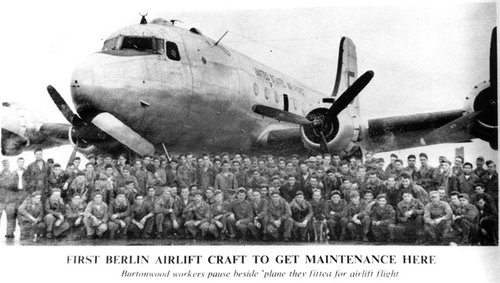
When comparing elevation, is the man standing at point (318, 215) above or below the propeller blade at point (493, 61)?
below

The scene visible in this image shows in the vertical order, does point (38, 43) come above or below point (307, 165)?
above

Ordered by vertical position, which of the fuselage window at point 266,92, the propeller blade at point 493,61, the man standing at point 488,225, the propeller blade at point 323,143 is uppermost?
the propeller blade at point 493,61

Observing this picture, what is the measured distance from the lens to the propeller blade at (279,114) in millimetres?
8760

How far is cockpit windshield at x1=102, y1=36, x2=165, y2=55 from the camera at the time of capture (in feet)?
26.3

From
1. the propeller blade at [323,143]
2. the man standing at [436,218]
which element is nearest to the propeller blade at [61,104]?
the propeller blade at [323,143]

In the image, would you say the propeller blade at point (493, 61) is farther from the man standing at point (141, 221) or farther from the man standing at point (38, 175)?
the man standing at point (38, 175)

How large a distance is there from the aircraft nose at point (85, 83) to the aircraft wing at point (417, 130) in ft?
12.0

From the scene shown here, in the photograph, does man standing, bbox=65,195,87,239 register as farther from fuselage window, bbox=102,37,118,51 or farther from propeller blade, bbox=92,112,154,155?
fuselage window, bbox=102,37,118,51

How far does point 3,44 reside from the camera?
8789 millimetres

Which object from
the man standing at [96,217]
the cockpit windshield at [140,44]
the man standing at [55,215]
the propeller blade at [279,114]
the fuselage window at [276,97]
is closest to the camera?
the cockpit windshield at [140,44]

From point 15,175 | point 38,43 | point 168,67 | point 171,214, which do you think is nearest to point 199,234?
point 171,214

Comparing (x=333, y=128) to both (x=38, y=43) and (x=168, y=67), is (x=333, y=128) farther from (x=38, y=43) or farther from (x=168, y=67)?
(x=38, y=43)

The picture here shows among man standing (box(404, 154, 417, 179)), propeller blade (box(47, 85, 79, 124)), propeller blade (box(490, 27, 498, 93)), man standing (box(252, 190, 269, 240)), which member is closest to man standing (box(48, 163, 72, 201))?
propeller blade (box(47, 85, 79, 124))
